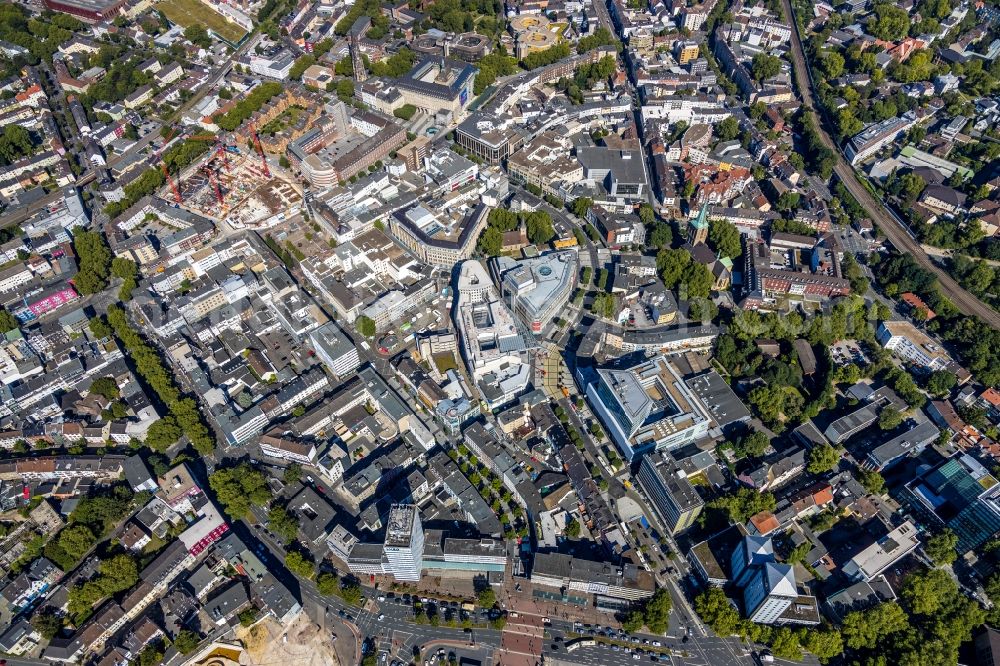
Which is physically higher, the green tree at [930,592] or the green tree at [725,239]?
the green tree at [725,239]

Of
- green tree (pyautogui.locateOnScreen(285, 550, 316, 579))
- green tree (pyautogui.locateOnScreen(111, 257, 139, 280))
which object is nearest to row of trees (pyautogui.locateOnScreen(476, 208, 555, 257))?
green tree (pyautogui.locateOnScreen(285, 550, 316, 579))

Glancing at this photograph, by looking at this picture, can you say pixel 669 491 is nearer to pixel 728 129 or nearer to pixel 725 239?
pixel 725 239

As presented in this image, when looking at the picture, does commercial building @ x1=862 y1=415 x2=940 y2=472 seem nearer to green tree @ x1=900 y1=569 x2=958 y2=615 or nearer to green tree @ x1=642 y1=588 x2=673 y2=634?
green tree @ x1=900 y1=569 x2=958 y2=615

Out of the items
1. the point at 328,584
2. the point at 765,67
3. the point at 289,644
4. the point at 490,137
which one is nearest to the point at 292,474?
the point at 328,584

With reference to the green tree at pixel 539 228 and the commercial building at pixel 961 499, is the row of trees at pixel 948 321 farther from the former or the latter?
the green tree at pixel 539 228

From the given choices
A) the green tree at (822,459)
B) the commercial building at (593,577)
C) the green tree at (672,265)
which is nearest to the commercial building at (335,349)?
the commercial building at (593,577)

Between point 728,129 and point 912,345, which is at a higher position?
point 728,129

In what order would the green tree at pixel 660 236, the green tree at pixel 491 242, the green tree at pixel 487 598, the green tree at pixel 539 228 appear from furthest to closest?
the green tree at pixel 539 228 → the green tree at pixel 660 236 → the green tree at pixel 491 242 → the green tree at pixel 487 598
